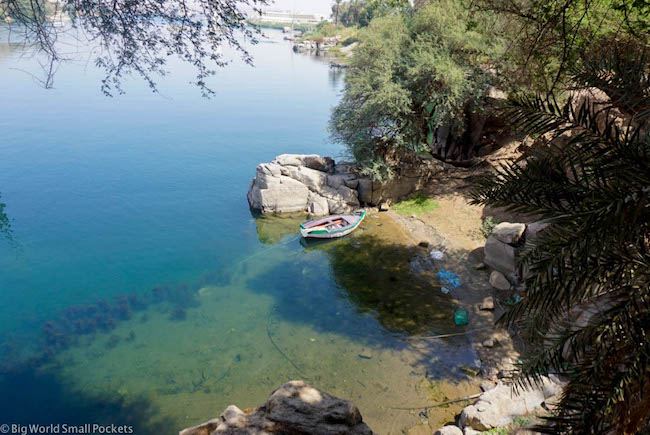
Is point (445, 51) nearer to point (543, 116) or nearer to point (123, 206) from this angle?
point (543, 116)

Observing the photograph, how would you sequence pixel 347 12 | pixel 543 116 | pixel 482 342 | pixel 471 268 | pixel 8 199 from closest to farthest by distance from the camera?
1. pixel 543 116
2. pixel 482 342
3. pixel 471 268
4. pixel 8 199
5. pixel 347 12

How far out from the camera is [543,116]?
5258mm

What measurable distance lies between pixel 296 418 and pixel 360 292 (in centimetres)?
1146

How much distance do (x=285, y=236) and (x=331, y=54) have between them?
7762cm

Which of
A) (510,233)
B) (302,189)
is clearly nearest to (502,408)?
(510,233)

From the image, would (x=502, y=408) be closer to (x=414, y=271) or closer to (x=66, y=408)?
(x=414, y=271)

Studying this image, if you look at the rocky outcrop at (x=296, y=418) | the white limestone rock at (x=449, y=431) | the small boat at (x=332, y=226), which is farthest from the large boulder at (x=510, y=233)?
the rocky outcrop at (x=296, y=418)

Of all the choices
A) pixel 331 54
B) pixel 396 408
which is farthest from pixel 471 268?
pixel 331 54

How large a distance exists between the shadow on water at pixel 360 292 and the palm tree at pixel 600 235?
950 cm

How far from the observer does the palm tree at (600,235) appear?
446cm

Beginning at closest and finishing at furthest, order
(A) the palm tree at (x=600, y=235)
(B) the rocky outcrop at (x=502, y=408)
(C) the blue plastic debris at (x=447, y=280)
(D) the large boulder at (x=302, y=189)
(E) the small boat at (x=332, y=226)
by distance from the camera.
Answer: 1. (A) the palm tree at (x=600, y=235)
2. (B) the rocky outcrop at (x=502, y=408)
3. (C) the blue plastic debris at (x=447, y=280)
4. (E) the small boat at (x=332, y=226)
5. (D) the large boulder at (x=302, y=189)

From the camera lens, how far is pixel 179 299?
1728 cm

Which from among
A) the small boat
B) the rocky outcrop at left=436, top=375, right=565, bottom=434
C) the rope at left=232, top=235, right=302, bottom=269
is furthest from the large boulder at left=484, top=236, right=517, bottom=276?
the rope at left=232, top=235, right=302, bottom=269

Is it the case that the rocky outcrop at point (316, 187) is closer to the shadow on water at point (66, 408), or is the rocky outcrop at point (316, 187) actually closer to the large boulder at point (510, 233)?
the large boulder at point (510, 233)
